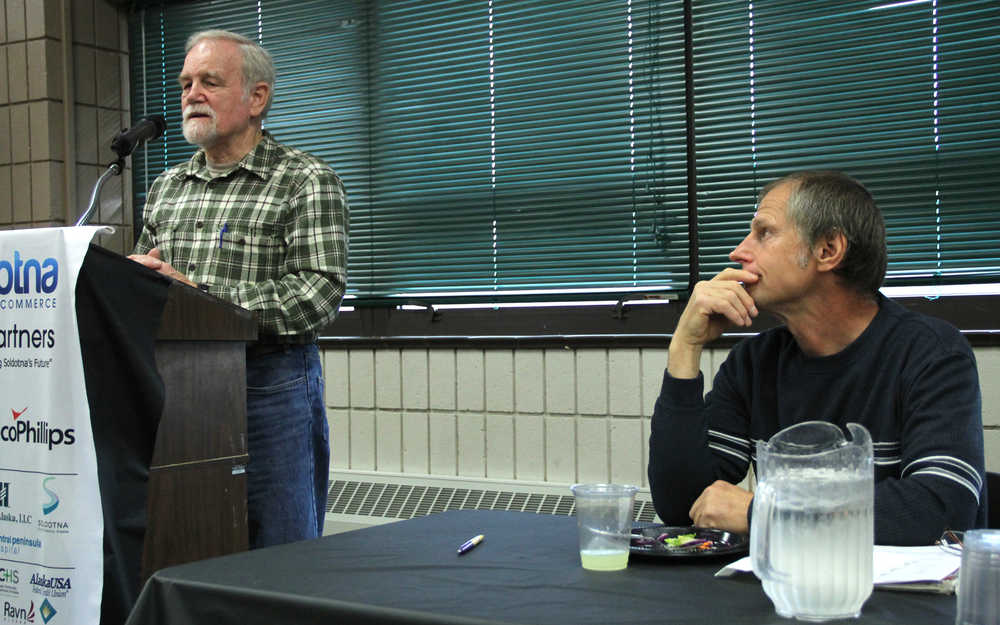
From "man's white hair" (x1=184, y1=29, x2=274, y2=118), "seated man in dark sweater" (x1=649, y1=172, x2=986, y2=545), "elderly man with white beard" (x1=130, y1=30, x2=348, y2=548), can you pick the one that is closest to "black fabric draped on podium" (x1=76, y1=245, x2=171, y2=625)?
"elderly man with white beard" (x1=130, y1=30, x2=348, y2=548)

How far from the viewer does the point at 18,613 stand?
1813 millimetres

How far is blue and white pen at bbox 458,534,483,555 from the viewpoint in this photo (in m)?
1.33

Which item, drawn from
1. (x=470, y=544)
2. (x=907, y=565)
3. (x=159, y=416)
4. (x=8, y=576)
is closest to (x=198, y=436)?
(x=159, y=416)

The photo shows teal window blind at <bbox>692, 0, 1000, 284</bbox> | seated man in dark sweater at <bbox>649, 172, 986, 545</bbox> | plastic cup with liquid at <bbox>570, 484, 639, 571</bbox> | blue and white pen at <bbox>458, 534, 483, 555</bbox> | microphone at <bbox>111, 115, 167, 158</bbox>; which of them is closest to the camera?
plastic cup with liquid at <bbox>570, 484, 639, 571</bbox>

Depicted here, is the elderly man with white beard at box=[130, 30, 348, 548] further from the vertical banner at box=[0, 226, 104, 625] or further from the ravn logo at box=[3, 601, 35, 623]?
the ravn logo at box=[3, 601, 35, 623]

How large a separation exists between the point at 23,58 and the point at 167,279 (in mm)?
2629

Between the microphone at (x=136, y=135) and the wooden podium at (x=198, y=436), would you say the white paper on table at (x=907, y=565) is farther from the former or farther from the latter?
the microphone at (x=136, y=135)

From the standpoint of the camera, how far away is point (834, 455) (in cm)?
99

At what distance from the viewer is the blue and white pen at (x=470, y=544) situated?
1.33m

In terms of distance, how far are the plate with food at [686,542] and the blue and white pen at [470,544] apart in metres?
0.20

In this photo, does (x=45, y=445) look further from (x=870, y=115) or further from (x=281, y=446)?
(x=870, y=115)

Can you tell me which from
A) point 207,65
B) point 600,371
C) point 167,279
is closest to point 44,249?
point 167,279

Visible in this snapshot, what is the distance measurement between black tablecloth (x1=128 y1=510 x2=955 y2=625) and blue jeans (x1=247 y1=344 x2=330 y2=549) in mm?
910

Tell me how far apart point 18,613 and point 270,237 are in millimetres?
968
